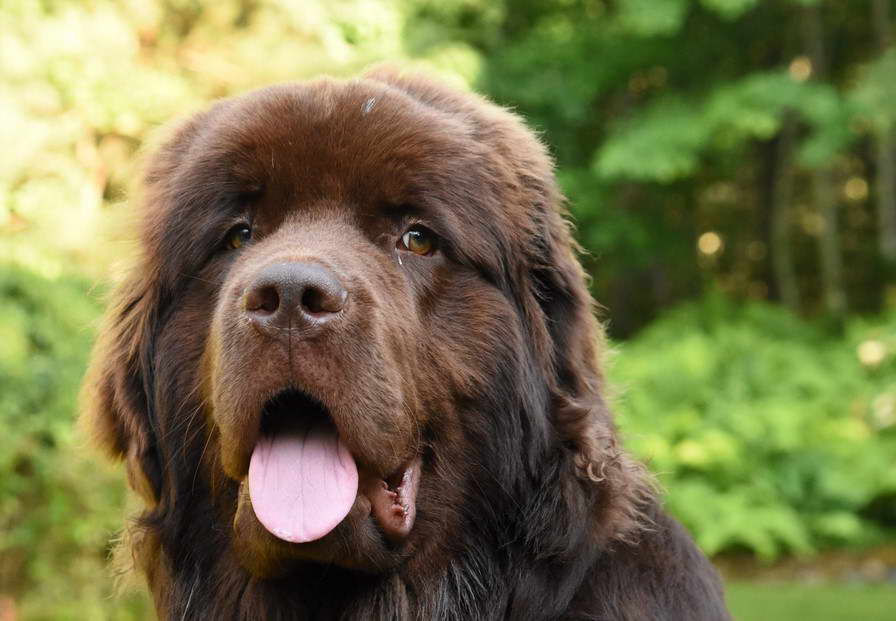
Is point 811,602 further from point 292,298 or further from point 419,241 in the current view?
point 292,298

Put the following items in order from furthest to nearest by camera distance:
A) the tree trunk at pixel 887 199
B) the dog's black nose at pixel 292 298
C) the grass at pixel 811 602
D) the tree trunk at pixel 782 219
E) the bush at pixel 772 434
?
the tree trunk at pixel 782 219, the tree trunk at pixel 887 199, the bush at pixel 772 434, the grass at pixel 811 602, the dog's black nose at pixel 292 298

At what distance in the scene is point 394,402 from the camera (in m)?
2.66

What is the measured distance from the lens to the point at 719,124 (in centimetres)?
1322

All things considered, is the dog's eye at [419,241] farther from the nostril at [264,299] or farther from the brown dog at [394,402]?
A: the nostril at [264,299]

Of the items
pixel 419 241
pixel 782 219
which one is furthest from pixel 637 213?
pixel 419 241

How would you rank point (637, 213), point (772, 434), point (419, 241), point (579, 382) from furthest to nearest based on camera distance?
1. point (637, 213)
2. point (772, 434)
3. point (579, 382)
4. point (419, 241)

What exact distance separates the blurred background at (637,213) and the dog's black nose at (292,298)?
14.2ft

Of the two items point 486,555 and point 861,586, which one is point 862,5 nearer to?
point 861,586

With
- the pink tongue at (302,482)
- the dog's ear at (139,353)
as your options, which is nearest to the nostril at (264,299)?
the pink tongue at (302,482)

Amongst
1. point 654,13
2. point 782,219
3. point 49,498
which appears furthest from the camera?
point 782,219

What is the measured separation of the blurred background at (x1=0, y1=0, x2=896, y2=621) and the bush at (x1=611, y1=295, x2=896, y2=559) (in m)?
0.03

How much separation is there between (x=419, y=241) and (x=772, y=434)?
912 cm

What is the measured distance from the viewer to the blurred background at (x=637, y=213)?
6875 millimetres

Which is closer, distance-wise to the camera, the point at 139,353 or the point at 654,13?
the point at 139,353
